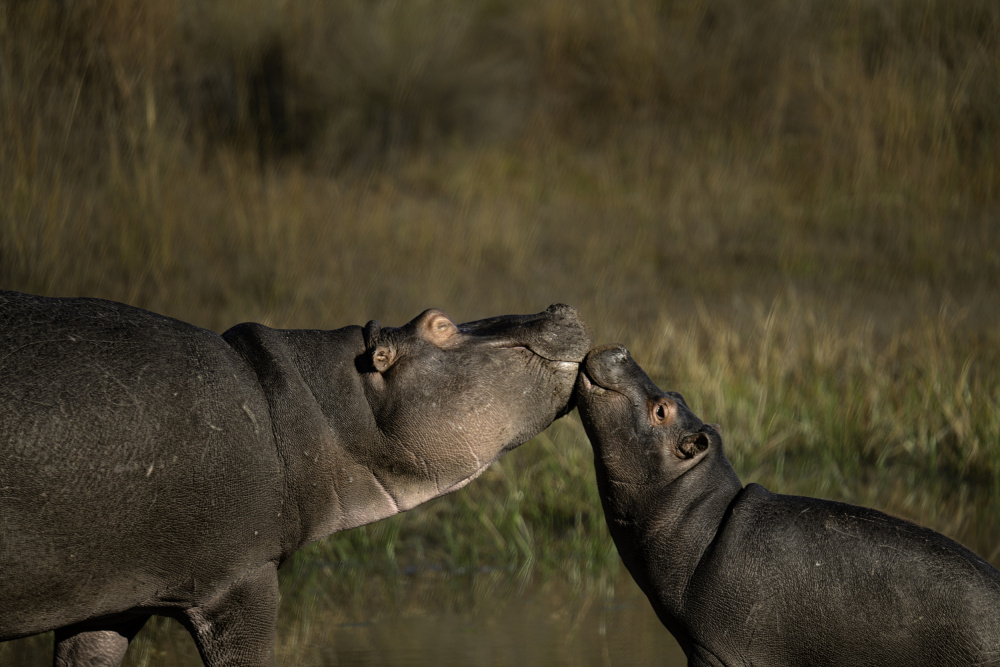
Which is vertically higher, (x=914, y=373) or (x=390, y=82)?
(x=390, y=82)

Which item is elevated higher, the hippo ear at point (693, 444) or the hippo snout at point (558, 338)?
the hippo snout at point (558, 338)

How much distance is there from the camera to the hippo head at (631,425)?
3.55 metres

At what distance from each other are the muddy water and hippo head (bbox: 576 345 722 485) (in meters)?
0.63

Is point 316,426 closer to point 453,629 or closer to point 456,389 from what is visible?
point 456,389

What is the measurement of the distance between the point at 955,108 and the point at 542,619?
633 cm

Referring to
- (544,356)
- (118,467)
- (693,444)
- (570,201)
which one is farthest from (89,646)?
(570,201)

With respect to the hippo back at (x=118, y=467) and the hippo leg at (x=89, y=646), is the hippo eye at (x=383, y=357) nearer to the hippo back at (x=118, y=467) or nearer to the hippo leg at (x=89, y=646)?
the hippo back at (x=118, y=467)

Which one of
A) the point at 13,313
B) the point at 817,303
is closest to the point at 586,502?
the point at 13,313

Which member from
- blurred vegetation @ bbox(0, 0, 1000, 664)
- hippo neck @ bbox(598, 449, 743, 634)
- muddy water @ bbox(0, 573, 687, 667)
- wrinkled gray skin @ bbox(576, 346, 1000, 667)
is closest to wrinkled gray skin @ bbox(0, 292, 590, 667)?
wrinkled gray skin @ bbox(576, 346, 1000, 667)

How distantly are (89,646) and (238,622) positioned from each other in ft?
1.56

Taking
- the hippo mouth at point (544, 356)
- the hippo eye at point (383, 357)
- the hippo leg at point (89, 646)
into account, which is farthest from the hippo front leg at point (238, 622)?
the hippo mouth at point (544, 356)

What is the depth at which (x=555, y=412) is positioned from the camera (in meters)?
3.62

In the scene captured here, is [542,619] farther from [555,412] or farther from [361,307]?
[361,307]

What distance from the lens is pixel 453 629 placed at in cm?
414
